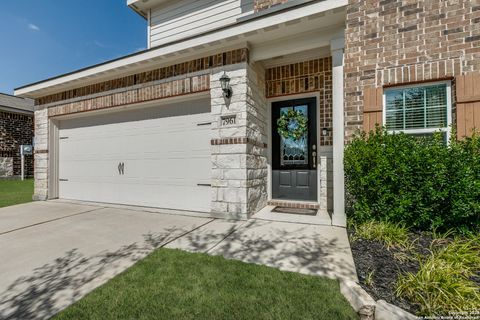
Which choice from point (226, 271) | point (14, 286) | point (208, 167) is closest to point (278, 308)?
point (226, 271)

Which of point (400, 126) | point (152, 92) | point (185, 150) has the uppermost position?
point (152, 92)

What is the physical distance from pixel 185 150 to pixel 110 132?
250 cm

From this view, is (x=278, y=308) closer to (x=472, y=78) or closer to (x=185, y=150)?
(x=185, y=150)

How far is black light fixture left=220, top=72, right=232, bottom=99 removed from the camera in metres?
4.26

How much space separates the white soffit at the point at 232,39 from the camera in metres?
3.67

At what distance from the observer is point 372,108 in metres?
4.09

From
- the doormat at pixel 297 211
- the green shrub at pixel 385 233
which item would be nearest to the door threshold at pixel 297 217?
the doormat at pixel 297 211

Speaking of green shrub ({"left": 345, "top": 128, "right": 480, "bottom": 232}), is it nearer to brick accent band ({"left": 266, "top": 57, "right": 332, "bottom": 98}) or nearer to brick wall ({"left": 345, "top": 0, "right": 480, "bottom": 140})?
brick wall ({"left": 345, "top": 0, "right": 480, "bottom": 140})

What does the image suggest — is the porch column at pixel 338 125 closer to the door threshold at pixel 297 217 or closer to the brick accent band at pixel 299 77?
the door threshold at pixel 297 217

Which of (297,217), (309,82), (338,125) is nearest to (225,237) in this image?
(297,217)

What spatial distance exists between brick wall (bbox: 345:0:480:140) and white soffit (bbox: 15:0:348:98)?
0.92m

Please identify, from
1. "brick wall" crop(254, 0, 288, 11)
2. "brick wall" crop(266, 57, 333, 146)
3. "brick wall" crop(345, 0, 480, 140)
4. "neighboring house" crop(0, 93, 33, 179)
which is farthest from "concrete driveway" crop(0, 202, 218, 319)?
"neighboring house" crop(0, 93, 33, 179)

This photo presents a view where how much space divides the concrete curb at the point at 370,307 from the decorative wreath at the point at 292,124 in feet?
12.1

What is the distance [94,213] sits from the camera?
500 cm
